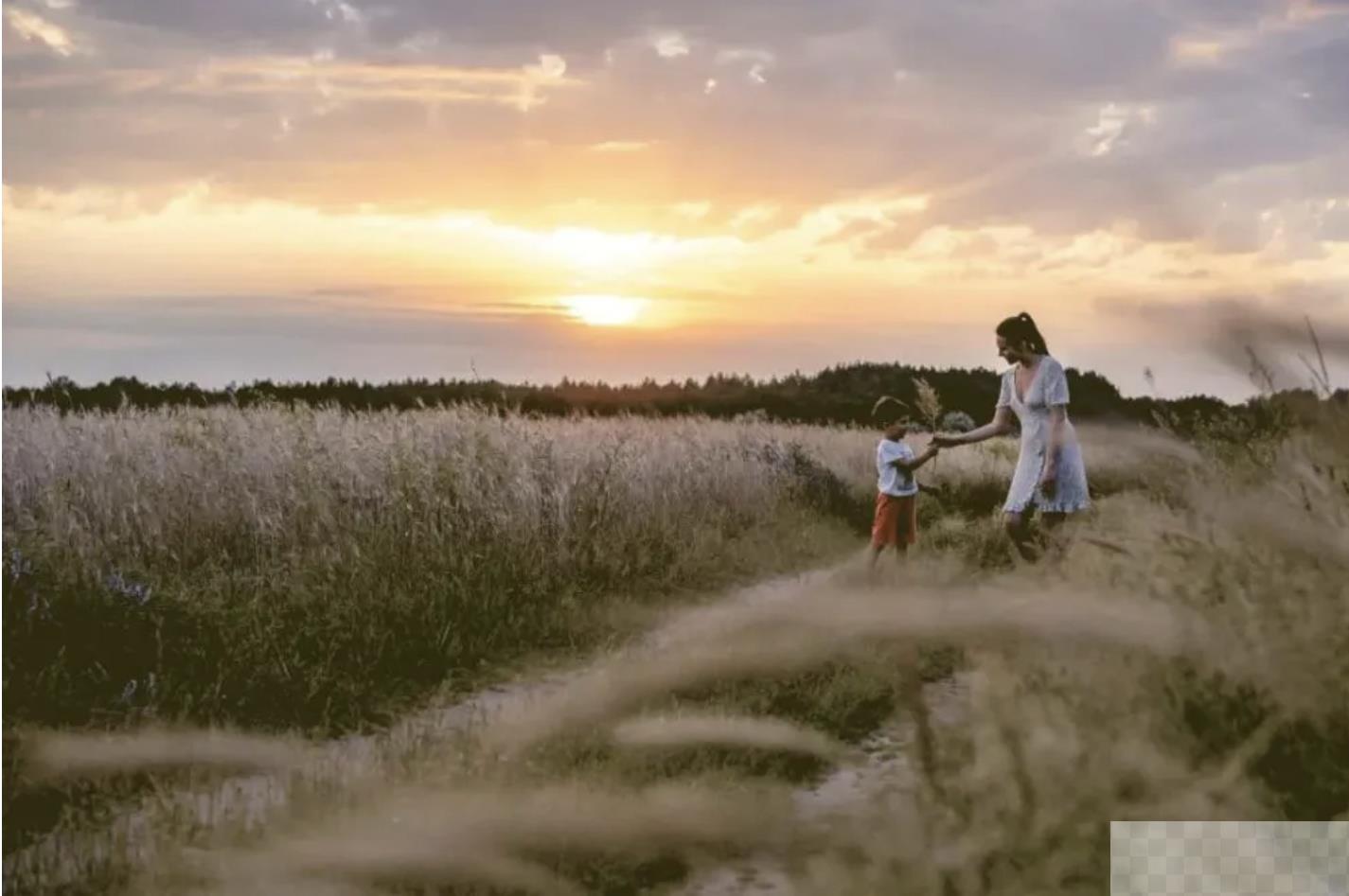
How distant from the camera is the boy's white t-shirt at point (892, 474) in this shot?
12.0 feet

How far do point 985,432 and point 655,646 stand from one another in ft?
3.46

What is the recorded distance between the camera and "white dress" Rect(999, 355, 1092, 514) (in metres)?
3.66

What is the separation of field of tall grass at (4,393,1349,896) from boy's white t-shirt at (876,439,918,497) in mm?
43

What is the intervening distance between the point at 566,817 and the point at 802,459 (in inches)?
47.5

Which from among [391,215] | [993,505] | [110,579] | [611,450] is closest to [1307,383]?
[993,505]

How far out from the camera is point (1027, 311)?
3783mm

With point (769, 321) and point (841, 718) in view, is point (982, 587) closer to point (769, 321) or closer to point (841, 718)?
point (841, 718)

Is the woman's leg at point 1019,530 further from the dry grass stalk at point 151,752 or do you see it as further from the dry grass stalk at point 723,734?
the dry grass stalk at point 151,752

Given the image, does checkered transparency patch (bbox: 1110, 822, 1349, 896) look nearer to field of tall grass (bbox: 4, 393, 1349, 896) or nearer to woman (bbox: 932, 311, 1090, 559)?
field of tall grass (bbox: 4, 393, 1349, 896)

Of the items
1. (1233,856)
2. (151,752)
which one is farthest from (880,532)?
(151,752)

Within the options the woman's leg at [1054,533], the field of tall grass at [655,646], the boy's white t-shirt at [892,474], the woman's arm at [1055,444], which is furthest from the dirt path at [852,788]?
the woman's arm at [1055,444]

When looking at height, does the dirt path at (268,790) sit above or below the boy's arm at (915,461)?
below

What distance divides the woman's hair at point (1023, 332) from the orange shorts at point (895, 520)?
524mm

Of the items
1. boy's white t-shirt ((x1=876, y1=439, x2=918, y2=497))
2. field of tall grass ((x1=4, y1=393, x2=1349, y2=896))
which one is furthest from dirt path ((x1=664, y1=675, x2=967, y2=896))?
boy's white t-shirt ((x1=876, y1=439, x2=918, y2=497))
